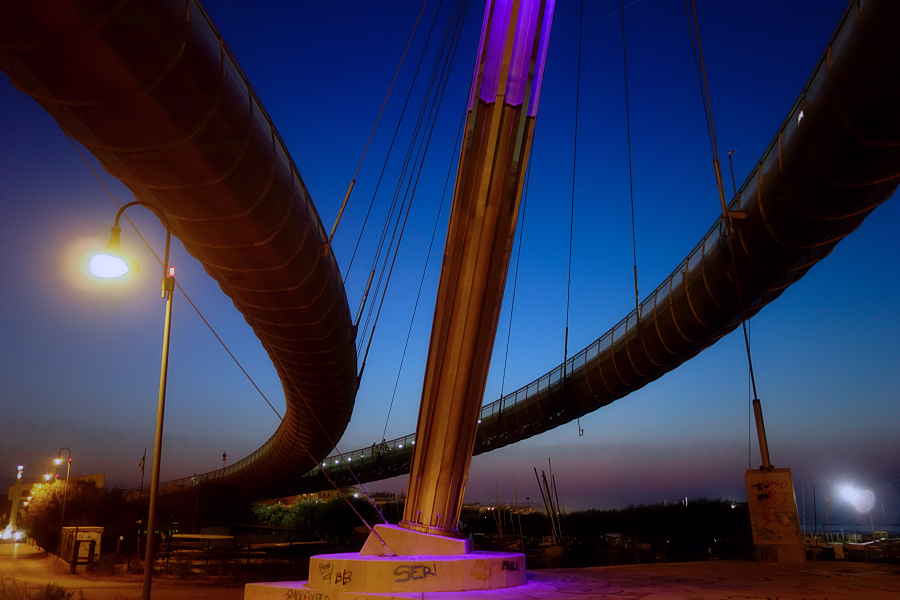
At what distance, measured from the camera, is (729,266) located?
14781 mm

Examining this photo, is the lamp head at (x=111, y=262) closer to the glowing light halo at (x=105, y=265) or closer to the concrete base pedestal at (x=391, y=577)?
the glowing light halo at (x=105, y=265)

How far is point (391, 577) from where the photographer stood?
10.9 metres

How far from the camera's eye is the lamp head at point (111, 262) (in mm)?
8883

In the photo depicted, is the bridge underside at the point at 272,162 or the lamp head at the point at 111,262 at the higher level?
the bridge underside at the point at 272,162

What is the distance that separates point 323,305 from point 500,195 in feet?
22.5

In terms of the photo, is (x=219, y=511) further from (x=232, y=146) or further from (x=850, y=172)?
(x=850, y=172)

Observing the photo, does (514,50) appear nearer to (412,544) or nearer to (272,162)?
(272,162)

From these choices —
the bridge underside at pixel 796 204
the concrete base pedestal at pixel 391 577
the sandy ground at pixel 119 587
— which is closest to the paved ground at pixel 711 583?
the sandy ground at pixel 119 587

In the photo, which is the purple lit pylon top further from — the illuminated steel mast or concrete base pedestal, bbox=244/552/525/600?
concrete base pedestal, bbox=244/552/525/600

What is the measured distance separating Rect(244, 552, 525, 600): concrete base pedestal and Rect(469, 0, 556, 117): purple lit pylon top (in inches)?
357

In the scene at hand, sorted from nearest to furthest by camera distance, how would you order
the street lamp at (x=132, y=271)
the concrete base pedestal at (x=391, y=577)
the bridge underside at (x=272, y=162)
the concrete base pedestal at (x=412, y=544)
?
the bridge underside at (x=272, y=162), the street lamp at (x=132, y=271), the concrete base pedestal at (x=391, y=577), the concrete base pedestal at (x=412, y=544)

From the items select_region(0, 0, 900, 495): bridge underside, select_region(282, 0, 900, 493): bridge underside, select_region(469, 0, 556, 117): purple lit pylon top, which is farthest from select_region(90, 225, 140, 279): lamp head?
select_region(282, 0, 900, 493): bridge underside

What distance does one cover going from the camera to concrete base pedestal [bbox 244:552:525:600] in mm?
10852

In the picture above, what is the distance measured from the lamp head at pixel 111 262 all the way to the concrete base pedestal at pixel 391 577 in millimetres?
6322
